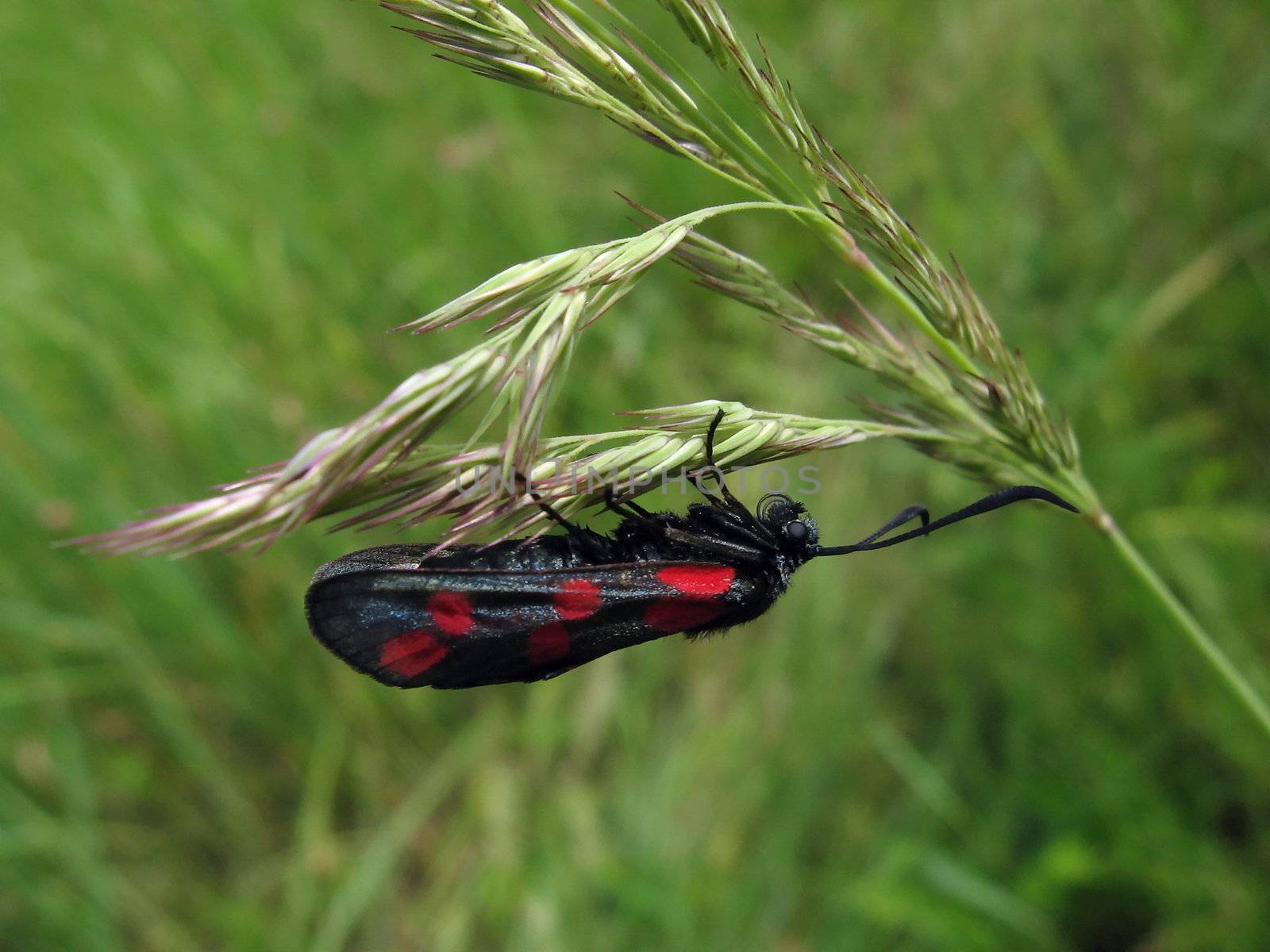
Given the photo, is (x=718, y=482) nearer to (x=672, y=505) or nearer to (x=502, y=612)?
(x=502, y=612)

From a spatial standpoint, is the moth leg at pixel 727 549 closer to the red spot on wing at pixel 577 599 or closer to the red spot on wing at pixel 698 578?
the red spot on wing at pixel 698 578

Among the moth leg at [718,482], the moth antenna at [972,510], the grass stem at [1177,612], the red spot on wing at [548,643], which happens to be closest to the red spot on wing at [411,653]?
the red spot on wing at [548,643]

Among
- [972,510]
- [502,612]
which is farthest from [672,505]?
[972,510]

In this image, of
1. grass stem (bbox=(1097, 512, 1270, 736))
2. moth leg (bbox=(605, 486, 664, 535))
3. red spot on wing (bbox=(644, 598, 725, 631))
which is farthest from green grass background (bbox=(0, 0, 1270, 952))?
moth leg (bbox=(605, 486, 664, 535))

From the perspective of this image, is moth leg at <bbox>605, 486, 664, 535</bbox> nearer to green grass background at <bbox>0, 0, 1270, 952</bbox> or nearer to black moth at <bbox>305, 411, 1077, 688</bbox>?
black moth at <bbox>305, 411, 1077, 688</bbox>

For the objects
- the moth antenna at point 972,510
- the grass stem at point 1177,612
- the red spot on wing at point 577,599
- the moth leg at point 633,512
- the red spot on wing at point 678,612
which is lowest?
the grass stem at point 1177,612
